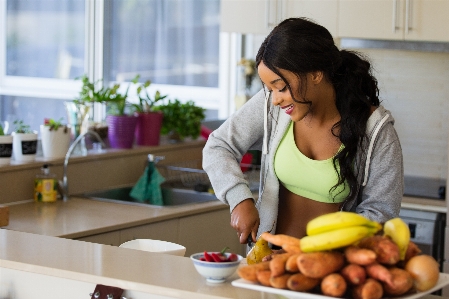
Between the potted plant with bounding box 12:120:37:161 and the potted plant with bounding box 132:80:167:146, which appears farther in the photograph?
the potted plant with bounding box 132:80:167:146

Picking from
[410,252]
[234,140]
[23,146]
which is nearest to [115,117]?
[23,146]

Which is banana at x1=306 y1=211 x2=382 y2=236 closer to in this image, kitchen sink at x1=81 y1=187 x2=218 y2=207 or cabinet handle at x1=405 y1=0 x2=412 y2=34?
kitchen sink at x1=81 y1=187 x2=218 y2=207

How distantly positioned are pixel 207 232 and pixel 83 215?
2.04 ft

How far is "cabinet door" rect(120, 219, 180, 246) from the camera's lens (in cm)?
332

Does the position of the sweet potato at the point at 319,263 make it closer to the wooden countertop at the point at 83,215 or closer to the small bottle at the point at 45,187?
the wooden countertop at the point at 83,215

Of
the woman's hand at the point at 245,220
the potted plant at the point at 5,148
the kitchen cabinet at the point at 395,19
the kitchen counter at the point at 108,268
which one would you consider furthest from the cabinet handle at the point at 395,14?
the kitchen counter at the point at 108,268

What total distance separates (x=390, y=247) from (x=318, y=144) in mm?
886

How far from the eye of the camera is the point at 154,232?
11.3ft

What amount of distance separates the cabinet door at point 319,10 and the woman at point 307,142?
1828 mm

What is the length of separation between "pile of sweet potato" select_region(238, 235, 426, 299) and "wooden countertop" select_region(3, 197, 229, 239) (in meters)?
1.66

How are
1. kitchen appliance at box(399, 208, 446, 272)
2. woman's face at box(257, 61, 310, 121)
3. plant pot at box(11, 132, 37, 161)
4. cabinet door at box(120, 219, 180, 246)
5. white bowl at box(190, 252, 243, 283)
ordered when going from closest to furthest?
white bowl at box(190, 252, 243, 283) < woman's face at box(257, 61, 310, 121) < cabinet door at box(120, 219, 180, 246) < plant pot at box(11, 132, 37, 161) < kitchen appliance at box(399, 208, 446, 272)

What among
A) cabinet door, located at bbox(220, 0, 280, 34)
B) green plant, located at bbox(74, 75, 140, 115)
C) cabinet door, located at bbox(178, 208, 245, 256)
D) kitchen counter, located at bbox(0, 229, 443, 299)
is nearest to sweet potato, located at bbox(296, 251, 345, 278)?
kitchen counter, located at bbox(0, 229, 443, 299)

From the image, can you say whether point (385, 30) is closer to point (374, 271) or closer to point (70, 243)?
point (70, 243)

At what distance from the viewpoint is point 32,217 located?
335 centimetres
